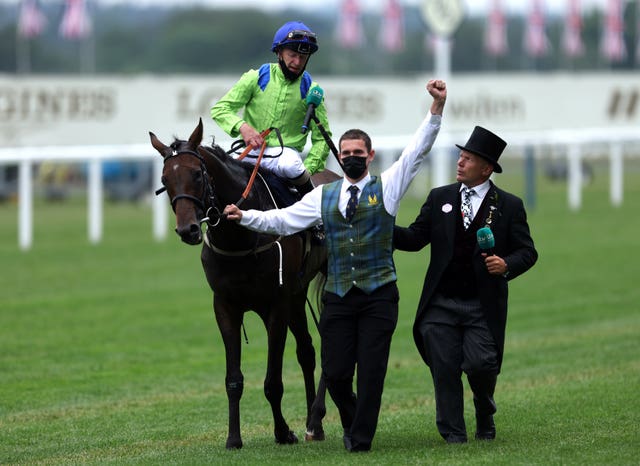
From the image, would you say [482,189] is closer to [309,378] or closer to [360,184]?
[360,184]

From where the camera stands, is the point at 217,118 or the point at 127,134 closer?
the point at 217,118

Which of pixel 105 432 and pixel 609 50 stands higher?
pixel 609 50

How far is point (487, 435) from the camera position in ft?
26.3

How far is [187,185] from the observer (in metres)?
7.41

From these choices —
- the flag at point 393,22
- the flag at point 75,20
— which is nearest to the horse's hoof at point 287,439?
the flag at point 75,20

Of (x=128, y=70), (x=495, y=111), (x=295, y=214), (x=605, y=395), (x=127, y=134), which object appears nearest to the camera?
(x=295, y=214)

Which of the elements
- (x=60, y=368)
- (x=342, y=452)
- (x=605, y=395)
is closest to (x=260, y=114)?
(x=342, y=452)

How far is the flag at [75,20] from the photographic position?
31.9 m

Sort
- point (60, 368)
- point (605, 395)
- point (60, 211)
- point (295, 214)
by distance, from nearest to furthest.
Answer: point (295, 214), point (605, 395), point (60, 368), point (60, 211)

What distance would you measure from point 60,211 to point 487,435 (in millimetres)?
33623

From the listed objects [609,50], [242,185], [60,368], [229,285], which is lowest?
[60,368]


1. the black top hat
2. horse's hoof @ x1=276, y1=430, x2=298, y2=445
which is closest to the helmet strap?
the black top hat

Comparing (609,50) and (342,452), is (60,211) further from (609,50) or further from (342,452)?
(342,452)

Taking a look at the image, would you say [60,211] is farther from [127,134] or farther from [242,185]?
[242,185]
